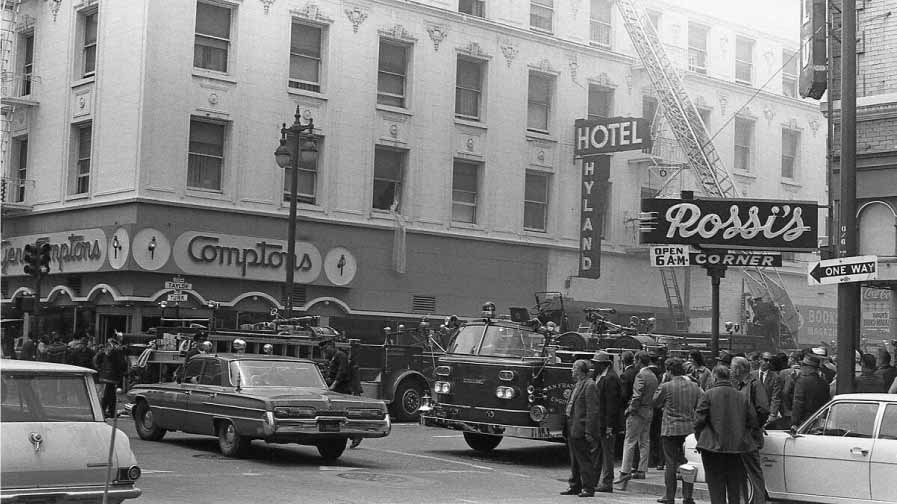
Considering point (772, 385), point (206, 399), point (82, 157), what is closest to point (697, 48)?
point (82, 157)

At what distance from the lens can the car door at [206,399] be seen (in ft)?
54.1

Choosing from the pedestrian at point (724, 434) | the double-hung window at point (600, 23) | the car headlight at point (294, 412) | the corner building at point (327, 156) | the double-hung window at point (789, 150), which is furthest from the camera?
the double-hung window at point (789, 150)

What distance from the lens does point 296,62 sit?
33625 mm

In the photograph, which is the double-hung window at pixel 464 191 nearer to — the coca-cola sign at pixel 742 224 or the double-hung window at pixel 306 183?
the double-hung window at pixel 306 183

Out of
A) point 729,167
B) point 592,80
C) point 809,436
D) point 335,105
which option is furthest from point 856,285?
point 729,167

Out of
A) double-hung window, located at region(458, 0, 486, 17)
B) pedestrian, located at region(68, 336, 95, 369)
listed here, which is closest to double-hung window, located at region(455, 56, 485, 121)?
double-hung window, located at region(458, 0, 486, 17)

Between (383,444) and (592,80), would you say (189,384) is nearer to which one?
(383,444)

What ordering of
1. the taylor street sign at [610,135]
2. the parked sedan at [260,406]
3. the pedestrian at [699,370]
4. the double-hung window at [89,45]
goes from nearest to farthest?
the parked sedan at [260,406] → the pedestrian at [699,370] → the double-hung window at [89,45] → the taylor street sign at [610,135]

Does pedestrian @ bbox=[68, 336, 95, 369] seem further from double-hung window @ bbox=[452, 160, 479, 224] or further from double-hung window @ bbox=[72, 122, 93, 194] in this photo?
double-hung window @ bbox=[452, 160, 479, 224]

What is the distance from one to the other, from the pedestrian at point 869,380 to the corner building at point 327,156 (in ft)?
41.2

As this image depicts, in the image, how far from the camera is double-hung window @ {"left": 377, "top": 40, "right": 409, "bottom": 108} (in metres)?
35.3

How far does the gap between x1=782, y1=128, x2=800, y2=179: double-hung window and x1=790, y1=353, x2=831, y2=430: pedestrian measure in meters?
32.8

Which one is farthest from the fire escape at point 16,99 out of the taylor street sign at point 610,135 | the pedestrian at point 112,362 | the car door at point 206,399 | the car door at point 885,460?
the car door at point 885,460

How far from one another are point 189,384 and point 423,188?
1909 centimetres
